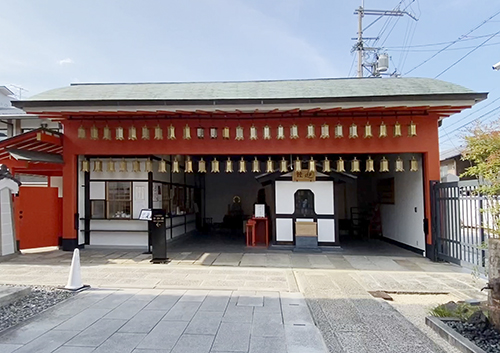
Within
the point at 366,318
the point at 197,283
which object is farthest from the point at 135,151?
the point at 366,318

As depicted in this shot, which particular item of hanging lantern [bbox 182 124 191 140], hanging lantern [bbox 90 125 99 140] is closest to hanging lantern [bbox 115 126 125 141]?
hanging lantern [bbox 90 125 99 140]

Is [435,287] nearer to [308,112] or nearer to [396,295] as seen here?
[396,295]

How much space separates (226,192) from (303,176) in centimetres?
683

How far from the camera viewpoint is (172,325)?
393 cm

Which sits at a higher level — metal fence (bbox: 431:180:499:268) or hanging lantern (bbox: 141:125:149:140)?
hanging lantern (bbox: 141:125:149:140)

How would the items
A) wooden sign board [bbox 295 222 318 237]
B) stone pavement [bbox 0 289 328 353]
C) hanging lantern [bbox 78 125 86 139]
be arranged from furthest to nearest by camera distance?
1. wooden sign board [bbox 295 222 318 237]
2. hanging lantern [bbox 78 125 86 139]
3. stone pavement [bbox 0 289 328 353]

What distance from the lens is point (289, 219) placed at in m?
9.55

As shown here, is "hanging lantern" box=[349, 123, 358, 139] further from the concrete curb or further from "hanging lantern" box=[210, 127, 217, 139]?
the concrete curb

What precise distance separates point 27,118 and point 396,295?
1668 centimetres

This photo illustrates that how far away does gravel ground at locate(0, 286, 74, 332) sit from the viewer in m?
4.13

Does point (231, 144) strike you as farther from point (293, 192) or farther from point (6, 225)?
point (6, 225)

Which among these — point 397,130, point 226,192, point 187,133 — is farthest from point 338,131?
point 226,192

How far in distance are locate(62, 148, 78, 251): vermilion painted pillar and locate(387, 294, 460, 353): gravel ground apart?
8.10 m

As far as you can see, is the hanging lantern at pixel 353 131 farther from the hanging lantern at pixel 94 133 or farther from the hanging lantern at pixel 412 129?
the hanging lantern at pixel 94 133
